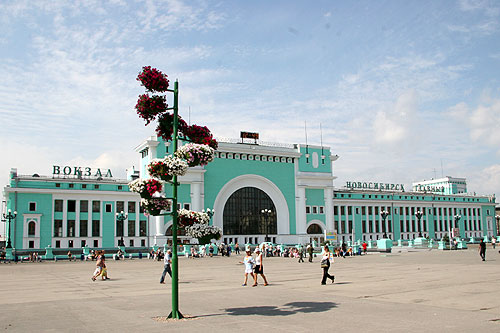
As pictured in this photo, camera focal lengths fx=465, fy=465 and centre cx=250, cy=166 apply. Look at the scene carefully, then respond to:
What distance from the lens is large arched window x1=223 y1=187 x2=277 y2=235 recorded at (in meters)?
73.6

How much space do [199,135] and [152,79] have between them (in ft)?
6.74

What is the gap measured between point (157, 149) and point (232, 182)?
43.4ft

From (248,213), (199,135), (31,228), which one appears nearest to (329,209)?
(248,213)

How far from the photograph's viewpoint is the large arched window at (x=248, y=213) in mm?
73625

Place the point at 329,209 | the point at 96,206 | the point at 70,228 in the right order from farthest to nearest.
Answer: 1. the point at 329,209
2. the point at 96,206
3. the point at 70,228

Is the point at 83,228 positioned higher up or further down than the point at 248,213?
further down

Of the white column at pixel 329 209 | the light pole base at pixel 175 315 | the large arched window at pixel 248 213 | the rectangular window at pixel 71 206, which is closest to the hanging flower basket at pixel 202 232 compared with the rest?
the light pole base at pixel 175 315

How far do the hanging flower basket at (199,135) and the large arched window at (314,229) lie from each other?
6830cm

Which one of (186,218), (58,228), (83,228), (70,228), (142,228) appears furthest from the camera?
(142,228)

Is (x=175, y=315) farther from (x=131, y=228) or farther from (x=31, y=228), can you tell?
(x=131, y=228)

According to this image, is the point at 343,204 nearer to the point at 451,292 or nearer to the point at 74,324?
the point at 451,292

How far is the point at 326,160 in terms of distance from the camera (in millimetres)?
82812

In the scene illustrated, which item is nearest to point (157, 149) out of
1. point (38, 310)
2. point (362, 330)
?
point (38, 310)

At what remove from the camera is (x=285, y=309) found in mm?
13422
